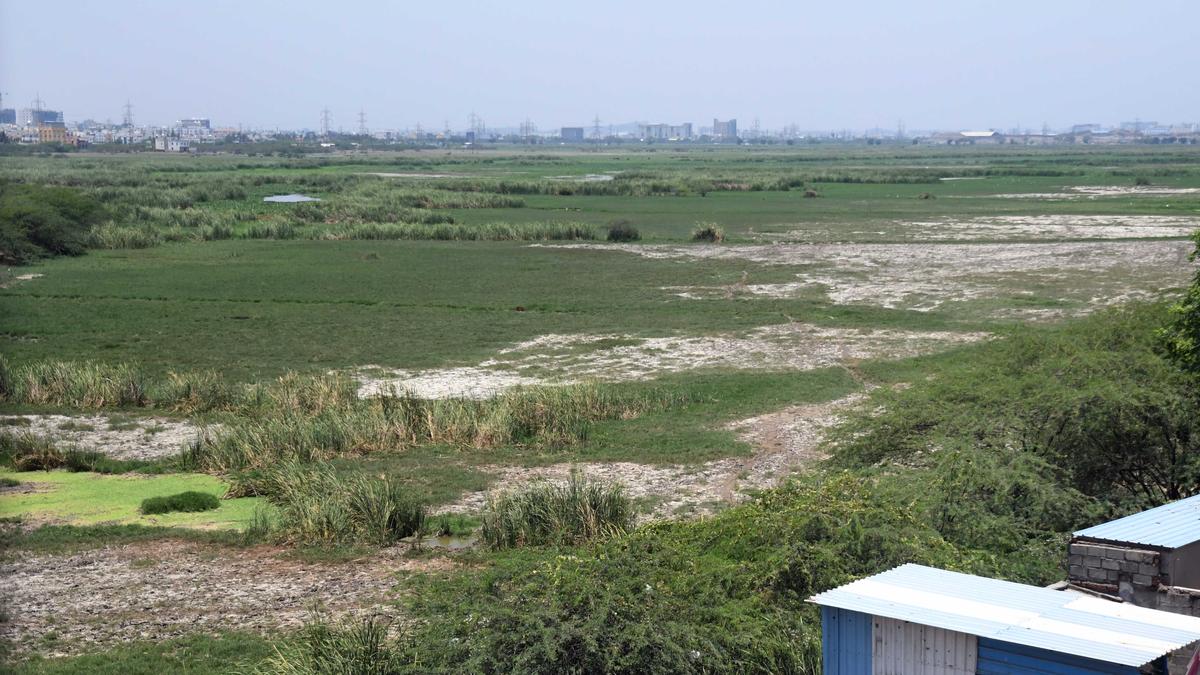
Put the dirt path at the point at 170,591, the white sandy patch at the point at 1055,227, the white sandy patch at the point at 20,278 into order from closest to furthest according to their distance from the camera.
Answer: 1. the dirt path at the point at 170,591
2. the white sandy patch at the point at 20,278
3. the white sandy patch at the point at 1055,227

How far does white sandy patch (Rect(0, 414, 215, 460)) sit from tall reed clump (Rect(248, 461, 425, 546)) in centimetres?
595

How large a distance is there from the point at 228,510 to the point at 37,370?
11.8 meters

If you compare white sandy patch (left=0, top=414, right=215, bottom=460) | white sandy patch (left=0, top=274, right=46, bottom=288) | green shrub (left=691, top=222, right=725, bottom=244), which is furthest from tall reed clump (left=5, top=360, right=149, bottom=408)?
green shrub (left=691, top=222, right=725, bottom=244)

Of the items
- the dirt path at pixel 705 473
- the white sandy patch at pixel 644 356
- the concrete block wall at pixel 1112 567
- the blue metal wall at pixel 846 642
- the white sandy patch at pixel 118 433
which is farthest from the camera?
the white sandy patch at pixel 644 356

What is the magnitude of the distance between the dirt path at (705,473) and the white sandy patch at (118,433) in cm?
693

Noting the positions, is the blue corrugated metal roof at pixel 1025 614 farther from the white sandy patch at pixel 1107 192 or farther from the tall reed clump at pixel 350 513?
the white sandy patch at pixel 1107 192

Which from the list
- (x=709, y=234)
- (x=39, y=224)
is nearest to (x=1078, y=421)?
(x=709, y=234)

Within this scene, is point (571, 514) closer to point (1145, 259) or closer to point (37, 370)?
point (37, 370)

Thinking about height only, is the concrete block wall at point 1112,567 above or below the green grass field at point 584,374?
above

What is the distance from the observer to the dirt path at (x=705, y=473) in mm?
19438

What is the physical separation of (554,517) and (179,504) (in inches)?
267

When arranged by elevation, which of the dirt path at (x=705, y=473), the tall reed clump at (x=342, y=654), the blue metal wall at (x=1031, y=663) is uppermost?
the blue metal wall at (x=1031, y=663)

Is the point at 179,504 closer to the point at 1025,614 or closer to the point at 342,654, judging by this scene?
the point at 342,654

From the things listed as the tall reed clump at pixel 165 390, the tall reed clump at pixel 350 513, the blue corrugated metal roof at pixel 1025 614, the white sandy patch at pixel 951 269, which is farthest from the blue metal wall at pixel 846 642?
the white sandy patch at pixel 951 269
